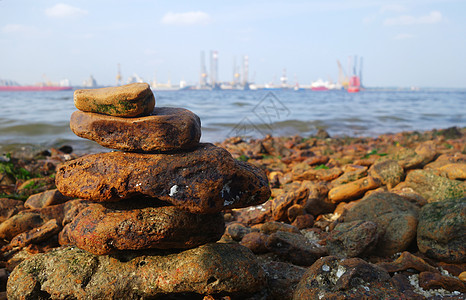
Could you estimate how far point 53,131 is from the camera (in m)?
20.8

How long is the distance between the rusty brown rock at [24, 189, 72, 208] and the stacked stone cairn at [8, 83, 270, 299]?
2638 mm

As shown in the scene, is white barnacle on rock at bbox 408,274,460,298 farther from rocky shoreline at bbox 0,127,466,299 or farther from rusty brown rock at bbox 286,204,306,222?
rusty brown rock at bbox 286,204,306,222

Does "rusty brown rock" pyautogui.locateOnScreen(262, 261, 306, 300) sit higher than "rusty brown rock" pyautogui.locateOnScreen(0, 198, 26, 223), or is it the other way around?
"rusty brown rock" pyautogui.locateOnScreen(0, 198, 26, 223)

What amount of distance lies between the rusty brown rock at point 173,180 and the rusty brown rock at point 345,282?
916mm

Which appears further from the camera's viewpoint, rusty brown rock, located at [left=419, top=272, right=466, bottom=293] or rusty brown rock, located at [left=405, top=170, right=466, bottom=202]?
rusty brown rock, located at [left=405, top=170, right=466, bottom=202]

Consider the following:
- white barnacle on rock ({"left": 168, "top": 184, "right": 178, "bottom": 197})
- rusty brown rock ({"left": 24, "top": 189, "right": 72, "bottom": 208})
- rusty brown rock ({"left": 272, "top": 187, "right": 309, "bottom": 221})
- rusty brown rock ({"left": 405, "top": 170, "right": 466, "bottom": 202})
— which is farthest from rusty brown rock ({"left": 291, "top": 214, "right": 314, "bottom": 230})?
rusty brown rock ({"left": 24, "top": 189, "right": 72, "bottom": 208})

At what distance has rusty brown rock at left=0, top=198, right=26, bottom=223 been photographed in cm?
594

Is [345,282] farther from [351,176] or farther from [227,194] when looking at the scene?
[351,176]

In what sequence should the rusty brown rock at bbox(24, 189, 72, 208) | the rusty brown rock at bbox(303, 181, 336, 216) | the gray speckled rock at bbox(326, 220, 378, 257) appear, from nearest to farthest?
1. the gray speckled rock at bbox(326, 220, 378, 257)
2. the rusty brown rock at bbox(24, 189, 72, 208)
3. the rusty brown rock at bbox(303, 181, 336, 216)

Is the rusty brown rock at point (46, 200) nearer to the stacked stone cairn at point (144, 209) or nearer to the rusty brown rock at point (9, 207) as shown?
the rusty brown rock at point (9, 207)

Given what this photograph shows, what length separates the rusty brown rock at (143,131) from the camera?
334cm

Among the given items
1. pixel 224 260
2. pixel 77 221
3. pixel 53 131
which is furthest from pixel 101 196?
pixel 53 131

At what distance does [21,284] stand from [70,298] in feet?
1.69

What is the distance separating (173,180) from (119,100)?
2.97 feet
